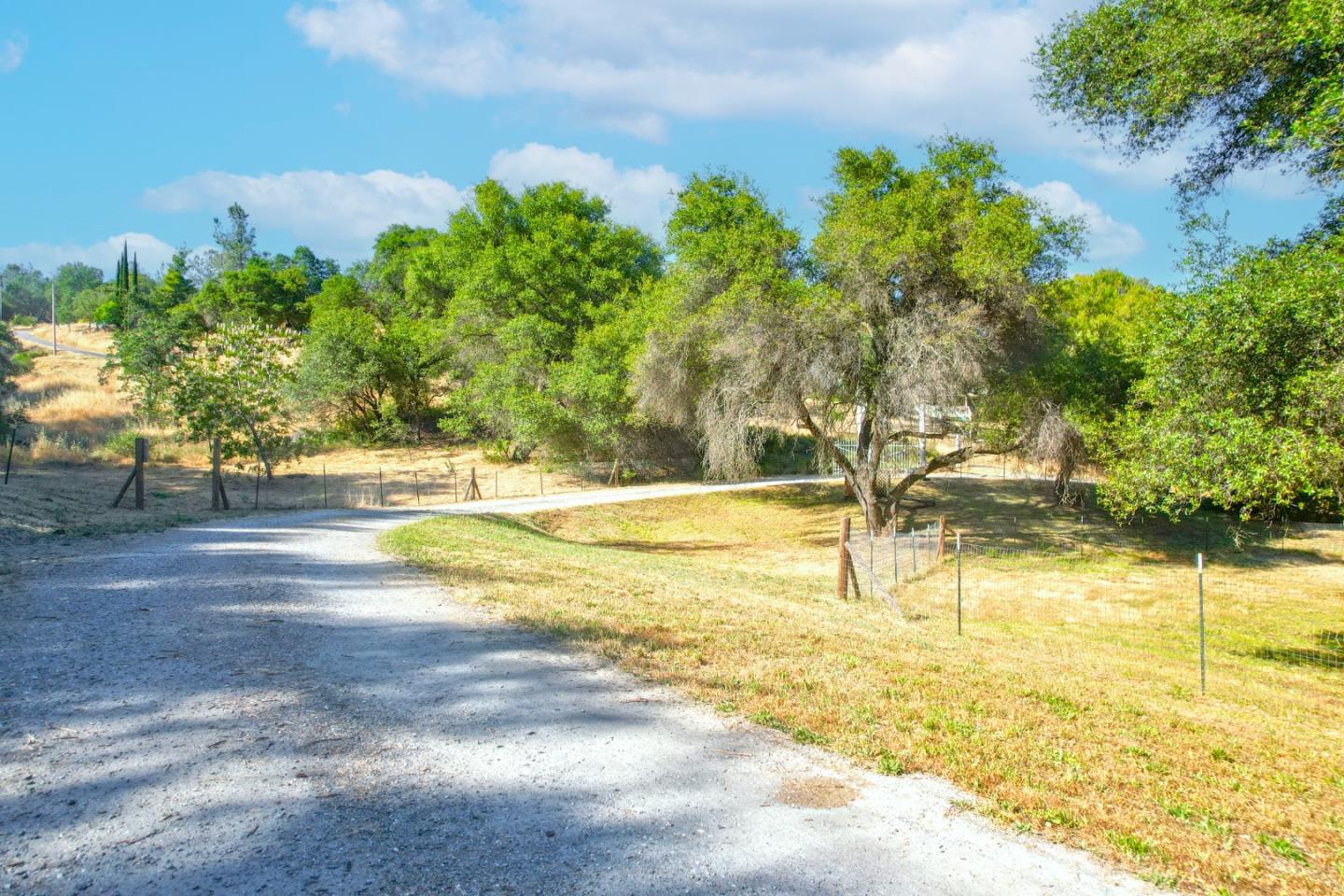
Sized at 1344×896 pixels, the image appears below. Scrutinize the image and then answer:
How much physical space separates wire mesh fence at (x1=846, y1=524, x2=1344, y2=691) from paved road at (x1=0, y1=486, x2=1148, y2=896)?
7275 mm

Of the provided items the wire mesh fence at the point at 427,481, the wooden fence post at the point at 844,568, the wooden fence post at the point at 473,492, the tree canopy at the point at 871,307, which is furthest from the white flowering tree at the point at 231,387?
the wooden fence post at the point at 844,568

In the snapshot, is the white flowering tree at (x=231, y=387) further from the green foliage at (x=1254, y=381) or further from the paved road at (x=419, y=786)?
the green foliage at (x=1254, y=381)

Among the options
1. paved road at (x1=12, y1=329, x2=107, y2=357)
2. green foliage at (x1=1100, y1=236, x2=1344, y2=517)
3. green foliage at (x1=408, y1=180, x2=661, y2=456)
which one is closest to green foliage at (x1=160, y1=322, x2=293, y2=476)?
green foliage at (x1=408, y1=180, x2=661, y2=456)

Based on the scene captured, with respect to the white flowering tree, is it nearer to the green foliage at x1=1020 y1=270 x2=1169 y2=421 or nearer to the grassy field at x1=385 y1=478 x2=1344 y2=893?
the grassy field at x1=385 y1=478 x2=1344 y2=893

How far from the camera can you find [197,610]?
8.30m

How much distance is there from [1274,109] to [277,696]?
1578 centimetres

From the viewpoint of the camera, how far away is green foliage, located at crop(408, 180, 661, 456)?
36.6 meters

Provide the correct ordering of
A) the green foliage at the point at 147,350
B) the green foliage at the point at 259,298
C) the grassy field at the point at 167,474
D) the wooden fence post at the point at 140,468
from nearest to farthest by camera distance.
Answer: the grassy field at the point at 167,474 → the wooden fence post at the point at 140,468 → the green foliage at the point at 147,350 → the green foliage at the point at 259,298

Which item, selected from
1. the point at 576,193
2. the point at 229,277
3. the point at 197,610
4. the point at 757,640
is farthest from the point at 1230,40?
the point at 229,277

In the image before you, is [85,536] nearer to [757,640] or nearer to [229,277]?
[757,640]

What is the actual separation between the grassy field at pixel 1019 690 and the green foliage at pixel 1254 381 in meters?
2.81

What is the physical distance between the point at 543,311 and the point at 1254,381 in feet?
111

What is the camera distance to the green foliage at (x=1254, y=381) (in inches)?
413

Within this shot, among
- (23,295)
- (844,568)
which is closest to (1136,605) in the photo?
(844,568)
